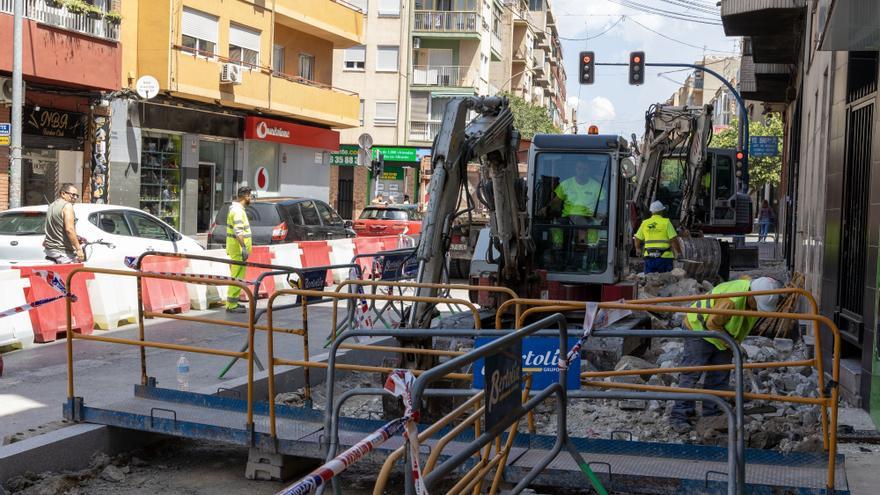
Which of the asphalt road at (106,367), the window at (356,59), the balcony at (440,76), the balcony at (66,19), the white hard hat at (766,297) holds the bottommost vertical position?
the asphalt road at (106,367)

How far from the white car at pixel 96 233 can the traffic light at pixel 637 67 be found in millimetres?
17865

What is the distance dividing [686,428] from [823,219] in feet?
15.1

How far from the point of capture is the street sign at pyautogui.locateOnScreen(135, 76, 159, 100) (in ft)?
85.6

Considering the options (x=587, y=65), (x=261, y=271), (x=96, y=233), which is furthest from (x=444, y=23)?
(x=96, y=233)

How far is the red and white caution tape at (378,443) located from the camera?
3.41 metres

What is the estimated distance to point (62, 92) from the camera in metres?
25.0

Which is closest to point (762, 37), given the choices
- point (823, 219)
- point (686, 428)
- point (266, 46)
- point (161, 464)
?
point (823, 219)

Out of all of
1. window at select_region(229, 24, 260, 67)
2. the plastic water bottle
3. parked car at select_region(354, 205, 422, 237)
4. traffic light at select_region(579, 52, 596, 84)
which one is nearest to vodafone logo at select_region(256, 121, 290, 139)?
window at select_region(229, 24, 260, 67)

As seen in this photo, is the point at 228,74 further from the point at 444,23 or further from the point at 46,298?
the point at 444,23

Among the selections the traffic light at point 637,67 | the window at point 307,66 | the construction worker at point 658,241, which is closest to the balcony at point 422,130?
the window at point 307,66

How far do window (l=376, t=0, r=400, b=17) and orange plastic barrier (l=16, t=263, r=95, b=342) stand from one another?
44.5 meters

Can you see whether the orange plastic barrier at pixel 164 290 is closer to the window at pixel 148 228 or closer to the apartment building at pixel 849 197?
the window at pixel 148 228

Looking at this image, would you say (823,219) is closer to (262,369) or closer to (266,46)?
(262,369)

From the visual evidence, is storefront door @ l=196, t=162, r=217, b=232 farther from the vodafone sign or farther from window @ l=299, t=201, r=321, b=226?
window @ l=299, t=201, r=321, b=226
